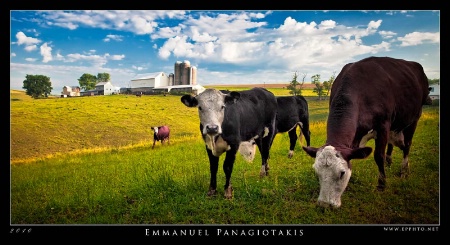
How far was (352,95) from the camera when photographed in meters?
4.59

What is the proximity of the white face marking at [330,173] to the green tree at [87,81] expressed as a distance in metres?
4.96

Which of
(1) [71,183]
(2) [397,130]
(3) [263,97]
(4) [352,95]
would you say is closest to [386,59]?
(2) [397,130]

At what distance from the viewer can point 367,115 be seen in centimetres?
463

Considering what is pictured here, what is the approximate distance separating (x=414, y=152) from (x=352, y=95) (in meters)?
3.93

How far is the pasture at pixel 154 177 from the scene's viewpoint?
14.8 ft

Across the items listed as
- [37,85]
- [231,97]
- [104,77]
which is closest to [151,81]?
[104,77]

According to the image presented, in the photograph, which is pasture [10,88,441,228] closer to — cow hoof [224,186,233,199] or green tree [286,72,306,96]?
cow hoof [224,186,233,199]

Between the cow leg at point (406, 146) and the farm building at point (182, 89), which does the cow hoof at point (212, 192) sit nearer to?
the farm building at point (182, 89)

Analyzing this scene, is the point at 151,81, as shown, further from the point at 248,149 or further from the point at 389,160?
the point at 389,160

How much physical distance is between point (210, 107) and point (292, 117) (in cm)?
491

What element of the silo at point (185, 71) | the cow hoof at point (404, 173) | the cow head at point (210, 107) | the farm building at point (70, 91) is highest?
the silo at point (185, 71)

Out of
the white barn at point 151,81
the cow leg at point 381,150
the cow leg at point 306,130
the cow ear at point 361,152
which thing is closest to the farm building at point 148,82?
the white barn at point 151,81
